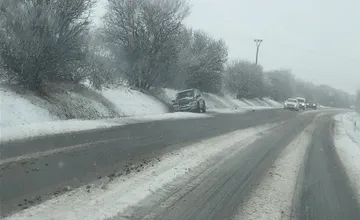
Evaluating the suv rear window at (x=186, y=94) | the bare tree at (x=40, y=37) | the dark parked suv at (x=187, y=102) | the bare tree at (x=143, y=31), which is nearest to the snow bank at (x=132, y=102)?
the dark parked suv at (x=187, y=102)

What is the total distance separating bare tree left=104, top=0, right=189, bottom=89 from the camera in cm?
2828

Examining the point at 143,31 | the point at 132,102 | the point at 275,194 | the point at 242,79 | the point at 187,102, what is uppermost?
the point at 143,31

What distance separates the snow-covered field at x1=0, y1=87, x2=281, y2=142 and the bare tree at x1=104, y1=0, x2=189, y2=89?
8.41 feet

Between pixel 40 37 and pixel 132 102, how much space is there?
978 cm

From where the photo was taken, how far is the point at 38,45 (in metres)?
16.2

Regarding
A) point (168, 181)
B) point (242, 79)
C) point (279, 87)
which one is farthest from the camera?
point (279, 87)

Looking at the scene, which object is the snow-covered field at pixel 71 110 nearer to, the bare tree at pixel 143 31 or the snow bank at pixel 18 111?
the snow bank at pixel 18 111

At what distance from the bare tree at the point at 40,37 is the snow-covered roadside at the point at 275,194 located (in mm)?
10639

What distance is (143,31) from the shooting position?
28.7 metres

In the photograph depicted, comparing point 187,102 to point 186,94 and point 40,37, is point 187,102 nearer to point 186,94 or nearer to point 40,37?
point 186,94

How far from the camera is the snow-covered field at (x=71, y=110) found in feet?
41.7

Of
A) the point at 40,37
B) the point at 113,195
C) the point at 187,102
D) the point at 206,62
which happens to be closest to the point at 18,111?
the point at 40,37

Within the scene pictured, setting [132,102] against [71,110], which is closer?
[71,110]

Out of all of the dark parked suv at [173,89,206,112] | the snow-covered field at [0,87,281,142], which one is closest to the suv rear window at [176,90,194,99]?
the dark parked suv at [173,89,206,112]
